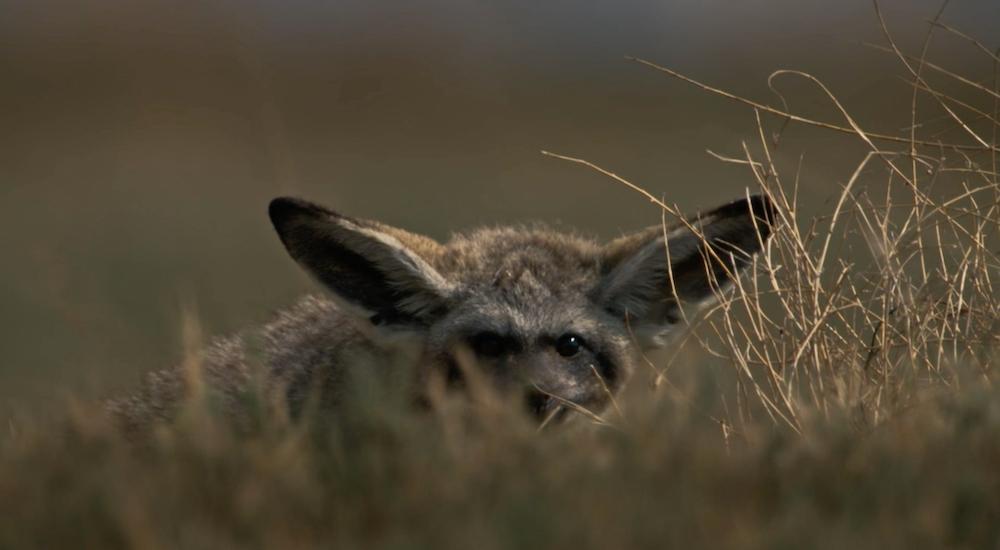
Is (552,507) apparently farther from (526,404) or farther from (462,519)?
(526,404)

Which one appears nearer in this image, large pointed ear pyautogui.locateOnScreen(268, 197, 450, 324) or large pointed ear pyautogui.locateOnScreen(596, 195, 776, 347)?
large pointed ear pyautogui.locateOnScreen(268, 197, 450, 324)

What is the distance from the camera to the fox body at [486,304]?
19.7ft

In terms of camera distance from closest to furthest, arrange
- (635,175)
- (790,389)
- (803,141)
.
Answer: (790,389)
(635,175)
(803,141)

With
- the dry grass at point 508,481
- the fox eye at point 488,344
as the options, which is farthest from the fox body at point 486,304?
the dry grass at point 508,481

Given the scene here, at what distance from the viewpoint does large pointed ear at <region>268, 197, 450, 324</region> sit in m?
5.93

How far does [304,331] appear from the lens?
21.7ft

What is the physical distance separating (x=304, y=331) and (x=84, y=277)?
36.8 feet

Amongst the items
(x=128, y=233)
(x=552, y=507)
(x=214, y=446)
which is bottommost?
(x=128, y=233)

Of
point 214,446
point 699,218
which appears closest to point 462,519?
point 214,446

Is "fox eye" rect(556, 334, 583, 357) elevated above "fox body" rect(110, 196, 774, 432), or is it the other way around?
"fox body" rect(110, 196, 774, 432)

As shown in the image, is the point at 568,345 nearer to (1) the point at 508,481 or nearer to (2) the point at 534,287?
(2) the point at 534,287

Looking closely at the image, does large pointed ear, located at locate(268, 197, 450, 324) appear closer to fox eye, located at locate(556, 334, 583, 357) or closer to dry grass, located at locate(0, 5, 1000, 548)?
fox eye, located at locate(556, 334, 583, 357)

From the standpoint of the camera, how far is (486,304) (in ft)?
20.2

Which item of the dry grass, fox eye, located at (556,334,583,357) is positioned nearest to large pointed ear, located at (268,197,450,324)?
fox eye, located at (556,334,583,357)
